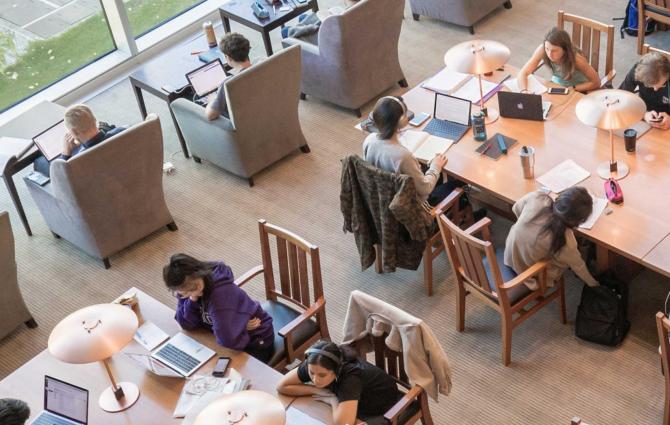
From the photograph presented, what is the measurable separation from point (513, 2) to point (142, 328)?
5321 mm

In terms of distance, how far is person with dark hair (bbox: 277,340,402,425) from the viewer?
3947 mm

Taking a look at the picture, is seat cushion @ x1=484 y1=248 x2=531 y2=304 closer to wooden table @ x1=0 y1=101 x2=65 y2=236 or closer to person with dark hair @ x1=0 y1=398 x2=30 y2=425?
person with dark hair @ x1=0 y1=398 x2=30 y2=425

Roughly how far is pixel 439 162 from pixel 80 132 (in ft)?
7.79

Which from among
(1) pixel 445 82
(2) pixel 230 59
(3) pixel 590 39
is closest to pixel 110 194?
(2) pixel 230 59

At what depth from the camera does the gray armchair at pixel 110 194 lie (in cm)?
578

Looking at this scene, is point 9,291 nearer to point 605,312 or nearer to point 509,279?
point 509,279

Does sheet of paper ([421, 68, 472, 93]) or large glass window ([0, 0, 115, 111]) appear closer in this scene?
sheet of paper ([421, 68, 472, 93])

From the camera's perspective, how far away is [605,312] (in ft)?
16.4

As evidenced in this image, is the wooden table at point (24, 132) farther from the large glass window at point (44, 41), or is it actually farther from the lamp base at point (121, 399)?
the lamp base at point (121, 399)

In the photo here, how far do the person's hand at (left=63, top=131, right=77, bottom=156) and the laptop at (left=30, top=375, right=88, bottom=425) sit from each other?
236 centimetres

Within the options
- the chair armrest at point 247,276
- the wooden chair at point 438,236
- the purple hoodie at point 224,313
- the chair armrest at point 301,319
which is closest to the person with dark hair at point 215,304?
the purple hoodie at point 224,313

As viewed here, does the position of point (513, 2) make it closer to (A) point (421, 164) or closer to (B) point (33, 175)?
(A) point (421, 164)

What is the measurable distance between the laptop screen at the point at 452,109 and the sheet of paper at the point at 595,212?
1.07m

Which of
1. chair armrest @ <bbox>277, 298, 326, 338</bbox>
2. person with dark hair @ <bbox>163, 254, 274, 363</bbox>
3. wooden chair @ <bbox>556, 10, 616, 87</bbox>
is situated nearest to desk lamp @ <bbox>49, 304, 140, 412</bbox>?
person with dark hair @ <bbox>163, 254, 274, 363</bbox>
